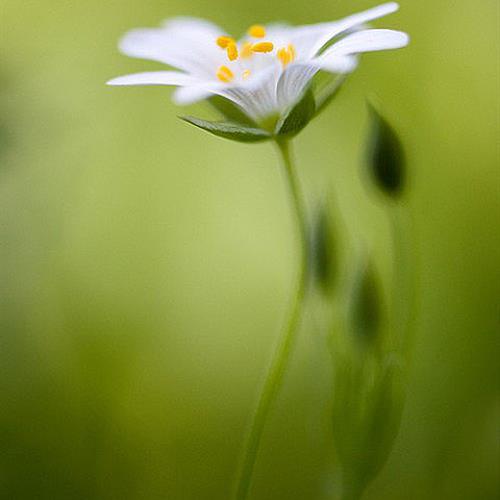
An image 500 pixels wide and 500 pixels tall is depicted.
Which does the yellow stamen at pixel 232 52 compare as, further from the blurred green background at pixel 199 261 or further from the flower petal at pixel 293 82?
the blurred green background at pixel 199 261

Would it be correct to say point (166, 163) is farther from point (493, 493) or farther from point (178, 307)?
point (493, 493)

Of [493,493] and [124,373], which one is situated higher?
[124,373]

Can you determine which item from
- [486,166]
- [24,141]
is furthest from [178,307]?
[486,166]

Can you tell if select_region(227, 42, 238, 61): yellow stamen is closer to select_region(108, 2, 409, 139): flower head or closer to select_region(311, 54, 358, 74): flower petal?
select_region(108, 2, 409, 139): flower head

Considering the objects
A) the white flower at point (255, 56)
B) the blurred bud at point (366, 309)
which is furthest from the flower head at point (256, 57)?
the blurred bud at point (366, 309)

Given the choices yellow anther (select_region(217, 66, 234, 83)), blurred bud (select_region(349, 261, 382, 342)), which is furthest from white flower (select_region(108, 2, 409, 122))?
blurred bud (select_region(349, 261, 382, 342))
